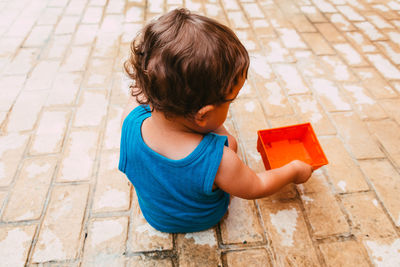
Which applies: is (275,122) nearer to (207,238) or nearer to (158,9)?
(207,238)

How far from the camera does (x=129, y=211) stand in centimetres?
146

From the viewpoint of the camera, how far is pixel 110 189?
1553 mm

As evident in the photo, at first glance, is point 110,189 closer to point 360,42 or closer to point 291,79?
point 291,79

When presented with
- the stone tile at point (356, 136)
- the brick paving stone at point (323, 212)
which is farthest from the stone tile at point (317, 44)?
the brick paving stone at point (323, 212)

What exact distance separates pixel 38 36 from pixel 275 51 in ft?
7.78

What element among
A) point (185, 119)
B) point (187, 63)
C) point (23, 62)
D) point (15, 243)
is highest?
point (187, 63)

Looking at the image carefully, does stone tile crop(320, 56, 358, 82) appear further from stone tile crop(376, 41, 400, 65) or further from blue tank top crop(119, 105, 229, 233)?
blue tank top crop(119, 105, 229, 233)

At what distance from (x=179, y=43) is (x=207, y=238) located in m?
1.02

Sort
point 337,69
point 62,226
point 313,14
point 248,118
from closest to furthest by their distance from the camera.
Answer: point 62,226 → point 248,118 → point 337,69 → point 313,14

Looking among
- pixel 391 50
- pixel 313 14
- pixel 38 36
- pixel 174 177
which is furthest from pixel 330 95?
pixel 38 36

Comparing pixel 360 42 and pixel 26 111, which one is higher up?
pixel 360 42

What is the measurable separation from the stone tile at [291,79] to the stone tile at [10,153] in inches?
78.8

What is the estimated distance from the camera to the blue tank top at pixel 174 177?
877 mm

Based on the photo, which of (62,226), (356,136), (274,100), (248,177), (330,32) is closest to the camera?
(248,177)
